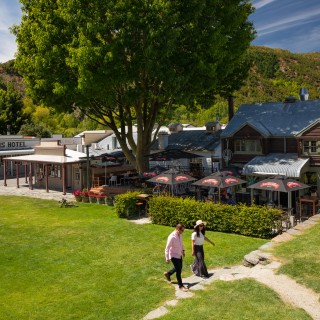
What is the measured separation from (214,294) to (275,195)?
16.5 m

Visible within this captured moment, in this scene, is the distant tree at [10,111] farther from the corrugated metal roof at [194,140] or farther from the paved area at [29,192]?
the corrugated metal roof at [194,140]

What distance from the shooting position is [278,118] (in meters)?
31.1

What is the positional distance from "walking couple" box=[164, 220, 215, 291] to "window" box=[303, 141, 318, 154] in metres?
16.5

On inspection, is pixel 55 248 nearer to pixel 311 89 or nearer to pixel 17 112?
pixel 17 112

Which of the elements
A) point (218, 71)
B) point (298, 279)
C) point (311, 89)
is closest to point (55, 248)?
point (298, 279)

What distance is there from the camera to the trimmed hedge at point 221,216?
1848 centimetres

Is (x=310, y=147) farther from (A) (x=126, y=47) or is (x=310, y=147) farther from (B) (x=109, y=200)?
(B) (x=109, y=200)

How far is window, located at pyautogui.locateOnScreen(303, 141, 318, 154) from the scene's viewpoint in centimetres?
2688

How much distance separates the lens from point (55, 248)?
59.1 feet

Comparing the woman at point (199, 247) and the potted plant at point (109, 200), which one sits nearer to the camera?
the woman at point (199, 247)

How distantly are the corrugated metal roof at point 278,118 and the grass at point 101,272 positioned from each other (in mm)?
13208

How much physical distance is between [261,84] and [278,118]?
125 meters

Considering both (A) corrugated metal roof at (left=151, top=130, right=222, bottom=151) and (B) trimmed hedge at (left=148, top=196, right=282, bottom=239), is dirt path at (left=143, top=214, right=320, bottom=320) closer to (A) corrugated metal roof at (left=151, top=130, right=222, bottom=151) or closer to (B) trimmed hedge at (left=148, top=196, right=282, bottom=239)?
(B) trimmed hedge at (left=148, top=196, right=282, bottom=239)

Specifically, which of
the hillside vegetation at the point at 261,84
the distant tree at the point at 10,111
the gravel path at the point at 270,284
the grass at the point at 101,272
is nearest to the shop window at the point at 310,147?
the grass at the point at 101,272
